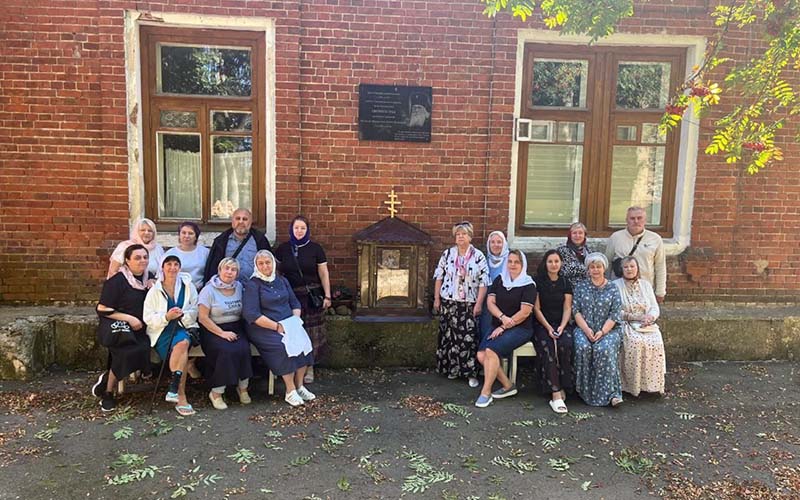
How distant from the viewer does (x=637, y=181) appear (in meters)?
6.15

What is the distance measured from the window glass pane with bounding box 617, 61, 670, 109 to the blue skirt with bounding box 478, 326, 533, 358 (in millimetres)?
2893

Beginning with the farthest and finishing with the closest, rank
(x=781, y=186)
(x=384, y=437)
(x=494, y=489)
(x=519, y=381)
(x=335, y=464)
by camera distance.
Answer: (x=781, y=186) → (x=519, y=381) → (x=384, y=437) → (x=335, y=464) → (x=494, y=489)

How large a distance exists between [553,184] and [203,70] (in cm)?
385

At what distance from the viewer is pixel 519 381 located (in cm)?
516

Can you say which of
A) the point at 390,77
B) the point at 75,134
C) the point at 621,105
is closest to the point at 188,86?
the point at 75,134

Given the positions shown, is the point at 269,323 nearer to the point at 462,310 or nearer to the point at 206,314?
the point at 206,314

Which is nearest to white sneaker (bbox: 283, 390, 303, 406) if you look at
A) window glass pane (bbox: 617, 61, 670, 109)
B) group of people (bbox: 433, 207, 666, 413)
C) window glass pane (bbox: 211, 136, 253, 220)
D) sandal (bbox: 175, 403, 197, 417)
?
sandal (bbox: 175, 403, 197, 417)

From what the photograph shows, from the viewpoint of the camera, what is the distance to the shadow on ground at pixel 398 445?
3297 millimetres

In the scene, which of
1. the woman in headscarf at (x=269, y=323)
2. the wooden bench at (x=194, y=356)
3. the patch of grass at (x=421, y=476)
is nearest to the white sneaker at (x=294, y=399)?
the woman in headscarf at (x=269, y=323)

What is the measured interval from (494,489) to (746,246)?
4.49 meters

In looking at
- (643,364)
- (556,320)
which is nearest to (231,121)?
A: (556,320)

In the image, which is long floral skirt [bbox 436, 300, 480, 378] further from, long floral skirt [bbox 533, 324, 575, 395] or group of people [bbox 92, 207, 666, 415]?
long floral skirt [bbox 533, 324, 575, 395]

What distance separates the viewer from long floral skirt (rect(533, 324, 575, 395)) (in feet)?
15.2

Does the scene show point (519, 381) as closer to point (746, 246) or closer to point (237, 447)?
point (237, 447)
